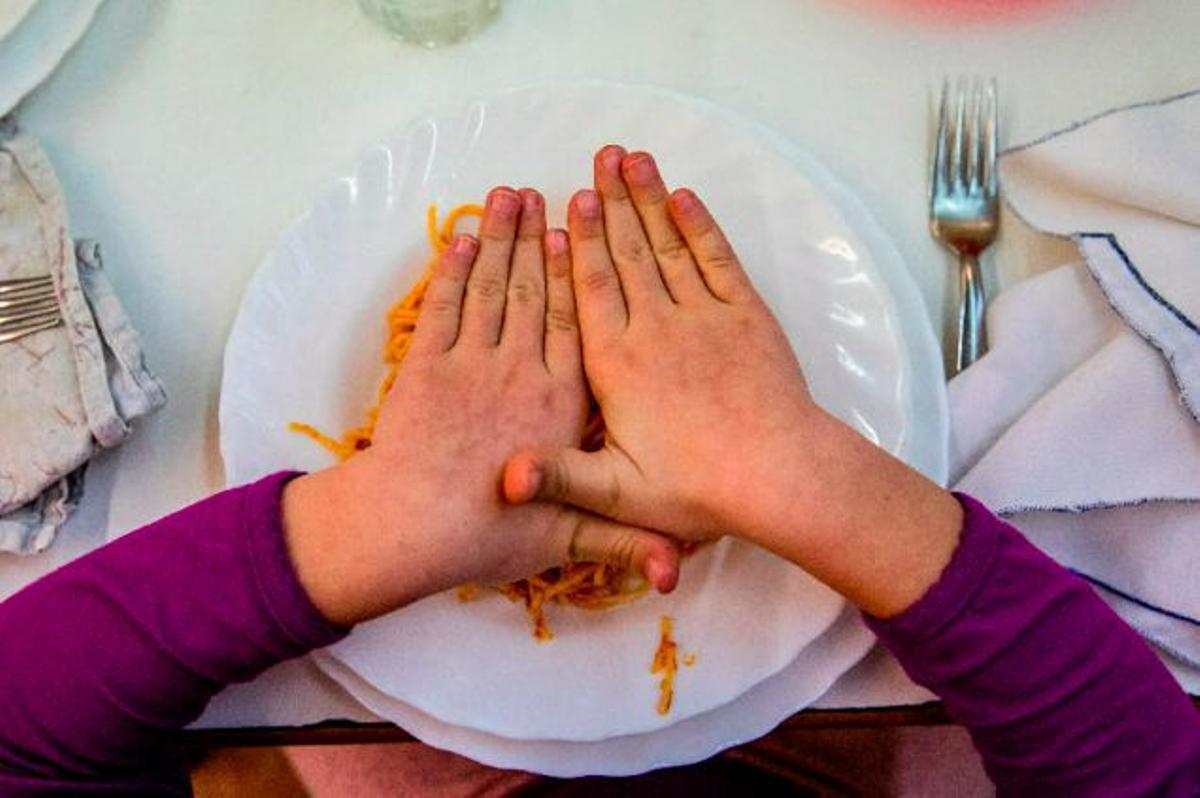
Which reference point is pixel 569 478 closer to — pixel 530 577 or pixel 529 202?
pixel 530 577

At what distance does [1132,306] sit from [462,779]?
0.52 meters

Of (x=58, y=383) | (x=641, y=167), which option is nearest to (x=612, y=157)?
(x=641, y=167)

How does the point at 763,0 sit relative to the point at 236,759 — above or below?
above

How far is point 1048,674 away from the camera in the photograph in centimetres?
60

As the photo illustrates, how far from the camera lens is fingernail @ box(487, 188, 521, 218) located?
683mm

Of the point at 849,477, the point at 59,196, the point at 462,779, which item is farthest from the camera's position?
the point at 462,779

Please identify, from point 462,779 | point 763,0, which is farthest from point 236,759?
point 763,0

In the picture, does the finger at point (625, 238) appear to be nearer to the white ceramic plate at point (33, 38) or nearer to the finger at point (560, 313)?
the finger at point (560, 313)

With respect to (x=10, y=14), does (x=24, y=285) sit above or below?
below

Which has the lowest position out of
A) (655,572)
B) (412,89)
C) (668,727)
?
(668,727)

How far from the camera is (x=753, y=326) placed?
2.13 ft

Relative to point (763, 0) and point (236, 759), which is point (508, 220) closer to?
point (763, 0)

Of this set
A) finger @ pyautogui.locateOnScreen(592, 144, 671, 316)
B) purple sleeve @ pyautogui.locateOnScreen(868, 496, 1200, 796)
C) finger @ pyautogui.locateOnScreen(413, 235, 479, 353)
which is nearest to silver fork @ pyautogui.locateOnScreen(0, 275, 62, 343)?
finger @ pyautogui.locateOnScreen(413, 235, 479, 353)

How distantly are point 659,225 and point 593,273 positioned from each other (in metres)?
0.05
